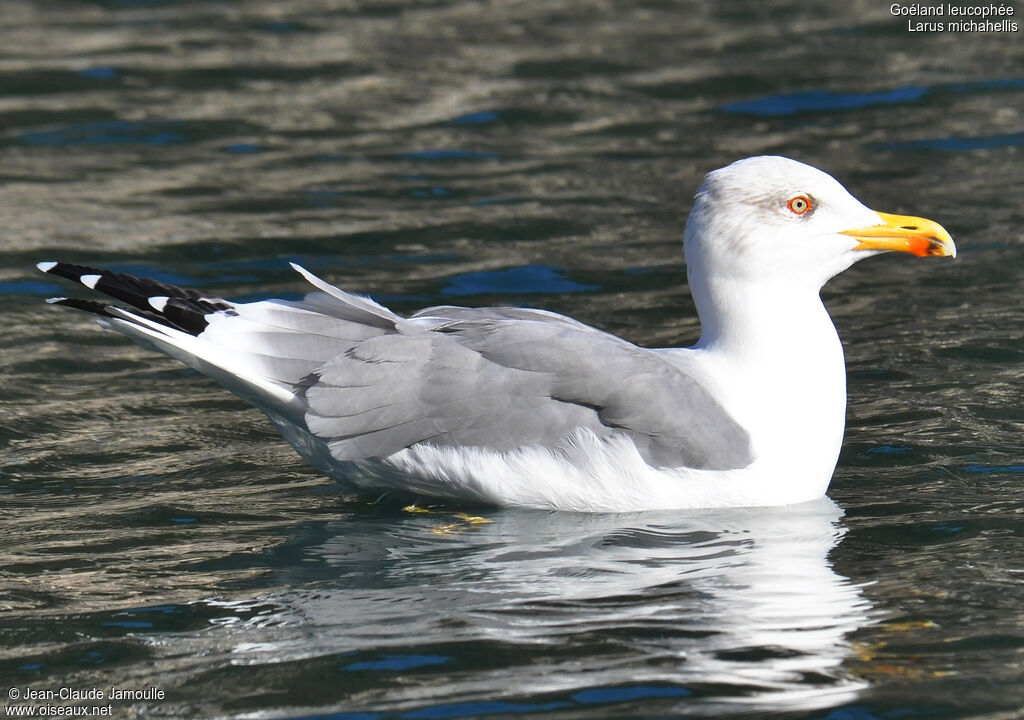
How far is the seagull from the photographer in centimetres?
634

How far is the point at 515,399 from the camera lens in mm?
6379

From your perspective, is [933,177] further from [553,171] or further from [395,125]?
[395,125]

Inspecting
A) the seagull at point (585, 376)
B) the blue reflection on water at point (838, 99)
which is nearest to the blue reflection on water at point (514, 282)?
the seagull at point (585, 376)

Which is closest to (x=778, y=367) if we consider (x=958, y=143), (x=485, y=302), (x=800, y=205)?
(x=800, y=205)

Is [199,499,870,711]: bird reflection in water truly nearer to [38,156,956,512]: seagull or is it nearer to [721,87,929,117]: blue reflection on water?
[38,156,956,512]: seagull

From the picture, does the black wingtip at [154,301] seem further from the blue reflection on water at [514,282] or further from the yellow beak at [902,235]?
the blue reflection on water at [514,282]

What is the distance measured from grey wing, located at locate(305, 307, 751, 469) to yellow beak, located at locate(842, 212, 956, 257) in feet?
3.19

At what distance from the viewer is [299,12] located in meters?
16.5

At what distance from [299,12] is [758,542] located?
11.8 m

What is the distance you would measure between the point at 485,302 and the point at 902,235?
11.2 ft

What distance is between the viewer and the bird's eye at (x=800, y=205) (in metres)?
6.60

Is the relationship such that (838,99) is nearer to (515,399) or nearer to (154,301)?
(515,399)

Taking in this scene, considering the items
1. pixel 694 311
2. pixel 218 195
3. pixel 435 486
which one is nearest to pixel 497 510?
pixel 435 486

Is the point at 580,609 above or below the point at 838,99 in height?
below
